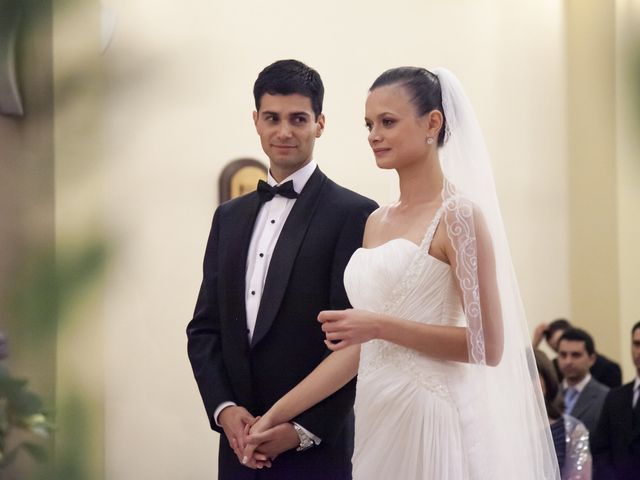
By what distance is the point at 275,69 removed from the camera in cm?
274

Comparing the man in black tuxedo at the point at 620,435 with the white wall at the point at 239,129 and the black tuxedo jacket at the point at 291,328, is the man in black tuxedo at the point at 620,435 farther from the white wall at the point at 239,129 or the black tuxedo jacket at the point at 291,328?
the black tuxedo jacket at the point at 291,328

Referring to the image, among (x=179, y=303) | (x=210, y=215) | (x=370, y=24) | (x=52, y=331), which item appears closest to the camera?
(x=52, y=331)

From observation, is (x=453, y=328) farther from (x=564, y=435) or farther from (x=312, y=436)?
(x=564, y=435)

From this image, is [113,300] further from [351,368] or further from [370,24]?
[370,24]

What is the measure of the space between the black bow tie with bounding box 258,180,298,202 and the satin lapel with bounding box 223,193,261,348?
2 cm

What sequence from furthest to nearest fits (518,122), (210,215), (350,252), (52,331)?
(518,122) → (210,215) → (350,252) → (52,331)

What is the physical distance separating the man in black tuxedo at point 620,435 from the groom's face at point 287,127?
3.12 metres

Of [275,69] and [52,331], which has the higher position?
[275,69]

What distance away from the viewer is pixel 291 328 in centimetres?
266

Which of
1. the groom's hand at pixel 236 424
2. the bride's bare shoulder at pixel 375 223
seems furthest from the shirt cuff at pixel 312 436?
the bride's bare shoulder at pixel 375 223

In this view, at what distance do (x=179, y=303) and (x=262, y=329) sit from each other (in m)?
2.16

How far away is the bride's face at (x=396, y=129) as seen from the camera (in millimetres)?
2504

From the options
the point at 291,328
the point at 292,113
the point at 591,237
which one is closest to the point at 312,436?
the point at 291,328

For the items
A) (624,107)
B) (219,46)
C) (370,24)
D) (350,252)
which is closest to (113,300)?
(219,46)
